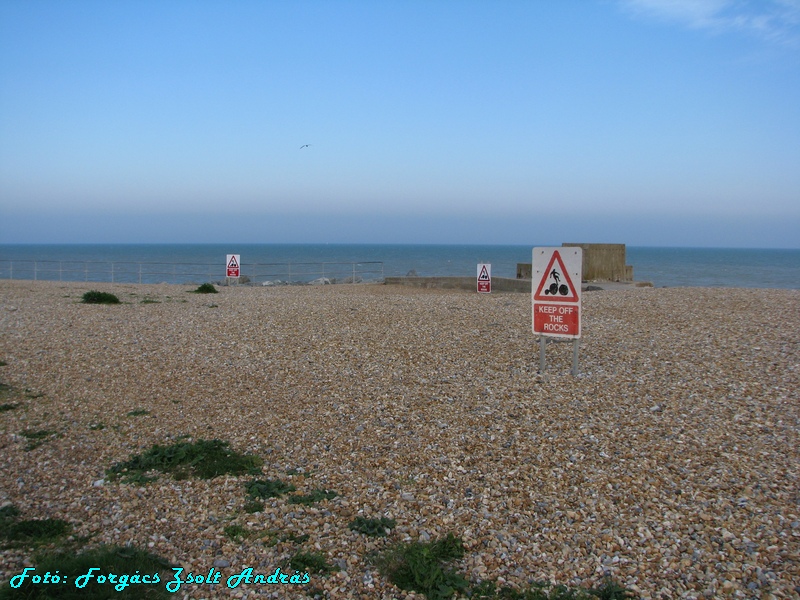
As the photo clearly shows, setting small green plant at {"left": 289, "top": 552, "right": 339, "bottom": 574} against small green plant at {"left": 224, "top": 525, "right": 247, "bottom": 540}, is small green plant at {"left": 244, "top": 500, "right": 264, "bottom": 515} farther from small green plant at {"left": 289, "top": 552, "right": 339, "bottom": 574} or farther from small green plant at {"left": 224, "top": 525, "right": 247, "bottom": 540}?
small green plant at {"left": 289, "top": 552, "right": 339, "bottom": 574}

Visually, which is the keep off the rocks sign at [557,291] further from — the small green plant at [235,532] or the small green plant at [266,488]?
the small green plant at [235,532]

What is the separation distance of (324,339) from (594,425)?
504cm

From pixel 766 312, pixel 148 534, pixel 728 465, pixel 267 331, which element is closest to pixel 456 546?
pixel 148 534

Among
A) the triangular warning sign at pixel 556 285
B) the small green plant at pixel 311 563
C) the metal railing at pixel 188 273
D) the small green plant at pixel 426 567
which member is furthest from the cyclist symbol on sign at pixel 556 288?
the metal railing at pixel 188 273

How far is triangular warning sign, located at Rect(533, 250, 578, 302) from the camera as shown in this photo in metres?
7.73

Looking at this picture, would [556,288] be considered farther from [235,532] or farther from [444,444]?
[235,532]

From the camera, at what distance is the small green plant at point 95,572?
3375mm

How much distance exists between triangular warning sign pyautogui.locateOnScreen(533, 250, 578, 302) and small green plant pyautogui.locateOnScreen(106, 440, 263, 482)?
404 cm

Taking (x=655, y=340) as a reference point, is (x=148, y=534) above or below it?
below

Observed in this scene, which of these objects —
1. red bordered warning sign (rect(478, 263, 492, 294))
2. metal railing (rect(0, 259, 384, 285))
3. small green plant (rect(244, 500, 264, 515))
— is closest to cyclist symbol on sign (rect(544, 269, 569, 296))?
small green plant (rect(244, 500, 264, 515))

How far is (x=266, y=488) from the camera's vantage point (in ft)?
15.9

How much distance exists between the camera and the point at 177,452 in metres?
5.54

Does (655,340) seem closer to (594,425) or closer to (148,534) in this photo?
(594,425)

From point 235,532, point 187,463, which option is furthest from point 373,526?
point 187,463
